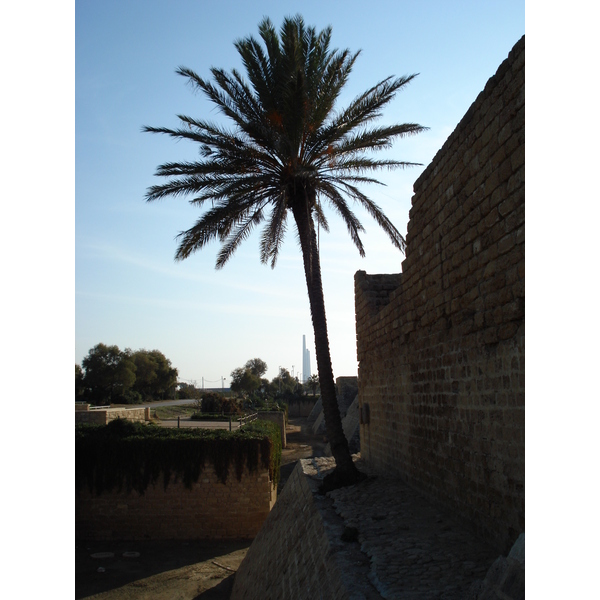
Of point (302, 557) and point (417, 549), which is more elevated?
point (417, 549)

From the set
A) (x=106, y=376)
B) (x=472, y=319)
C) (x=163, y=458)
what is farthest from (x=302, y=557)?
(x=106, y=376)

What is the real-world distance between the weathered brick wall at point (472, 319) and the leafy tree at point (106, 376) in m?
40.0

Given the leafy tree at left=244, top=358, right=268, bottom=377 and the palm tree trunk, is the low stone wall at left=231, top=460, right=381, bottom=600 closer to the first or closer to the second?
the palm tree trunk

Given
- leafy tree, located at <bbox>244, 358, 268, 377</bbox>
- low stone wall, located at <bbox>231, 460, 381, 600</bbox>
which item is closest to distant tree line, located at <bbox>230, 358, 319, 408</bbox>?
leafy tree, located at <bbox>244, 358, 268, 377</bbox>

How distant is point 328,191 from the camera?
10406mm

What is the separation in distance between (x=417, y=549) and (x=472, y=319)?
2.11 metres

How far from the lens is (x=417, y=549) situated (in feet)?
15.8

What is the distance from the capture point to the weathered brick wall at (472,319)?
4160 millimetres

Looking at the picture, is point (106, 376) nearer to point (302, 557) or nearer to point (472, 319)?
point (302, 557)

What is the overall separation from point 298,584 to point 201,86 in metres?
7.95

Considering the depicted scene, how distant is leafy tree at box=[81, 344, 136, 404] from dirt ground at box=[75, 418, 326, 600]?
31.1 m

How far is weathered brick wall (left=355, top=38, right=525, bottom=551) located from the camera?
4160 mm

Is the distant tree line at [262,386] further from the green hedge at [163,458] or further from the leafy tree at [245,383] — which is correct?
the green hedge at [163,458]
